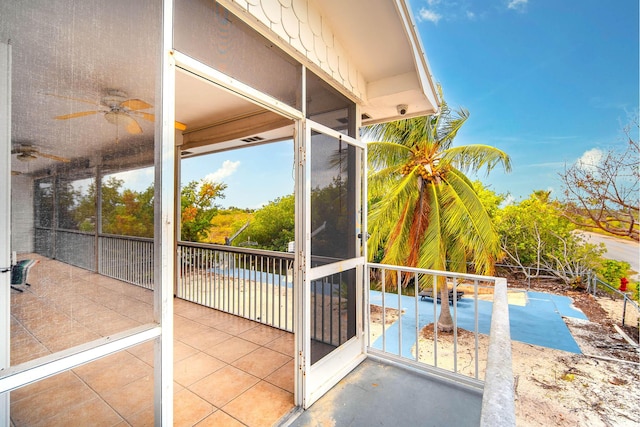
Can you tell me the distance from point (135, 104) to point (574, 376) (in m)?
10.9

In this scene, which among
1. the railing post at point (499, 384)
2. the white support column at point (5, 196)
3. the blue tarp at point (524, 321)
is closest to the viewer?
the railing post at point (499, 384)

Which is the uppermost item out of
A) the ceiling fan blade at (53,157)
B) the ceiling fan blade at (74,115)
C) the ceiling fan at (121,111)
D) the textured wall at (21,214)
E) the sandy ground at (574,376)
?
the ceiling fan at (121,111)

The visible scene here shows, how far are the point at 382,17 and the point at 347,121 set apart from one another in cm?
92

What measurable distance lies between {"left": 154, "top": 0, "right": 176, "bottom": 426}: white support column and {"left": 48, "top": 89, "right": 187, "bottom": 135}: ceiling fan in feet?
0.24

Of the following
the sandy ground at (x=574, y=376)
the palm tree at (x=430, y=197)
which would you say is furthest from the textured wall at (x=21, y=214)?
the sandy ground at (x=574, y=376)

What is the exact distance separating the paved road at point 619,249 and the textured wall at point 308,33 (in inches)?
652

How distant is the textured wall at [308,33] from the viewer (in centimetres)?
186

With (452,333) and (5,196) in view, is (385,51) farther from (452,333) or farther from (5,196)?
(452,333)

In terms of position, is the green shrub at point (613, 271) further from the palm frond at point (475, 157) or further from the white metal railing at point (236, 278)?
the white metal railing at point (236, 278)

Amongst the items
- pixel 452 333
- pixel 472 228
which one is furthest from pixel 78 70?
pixel 452 333

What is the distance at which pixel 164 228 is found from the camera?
1304 millimetres

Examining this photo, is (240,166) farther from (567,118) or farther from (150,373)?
(567,118)

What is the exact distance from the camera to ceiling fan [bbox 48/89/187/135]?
1.07 meters

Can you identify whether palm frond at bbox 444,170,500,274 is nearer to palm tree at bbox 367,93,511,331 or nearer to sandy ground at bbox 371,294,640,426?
palm tree at bbox 367,93,511,331
